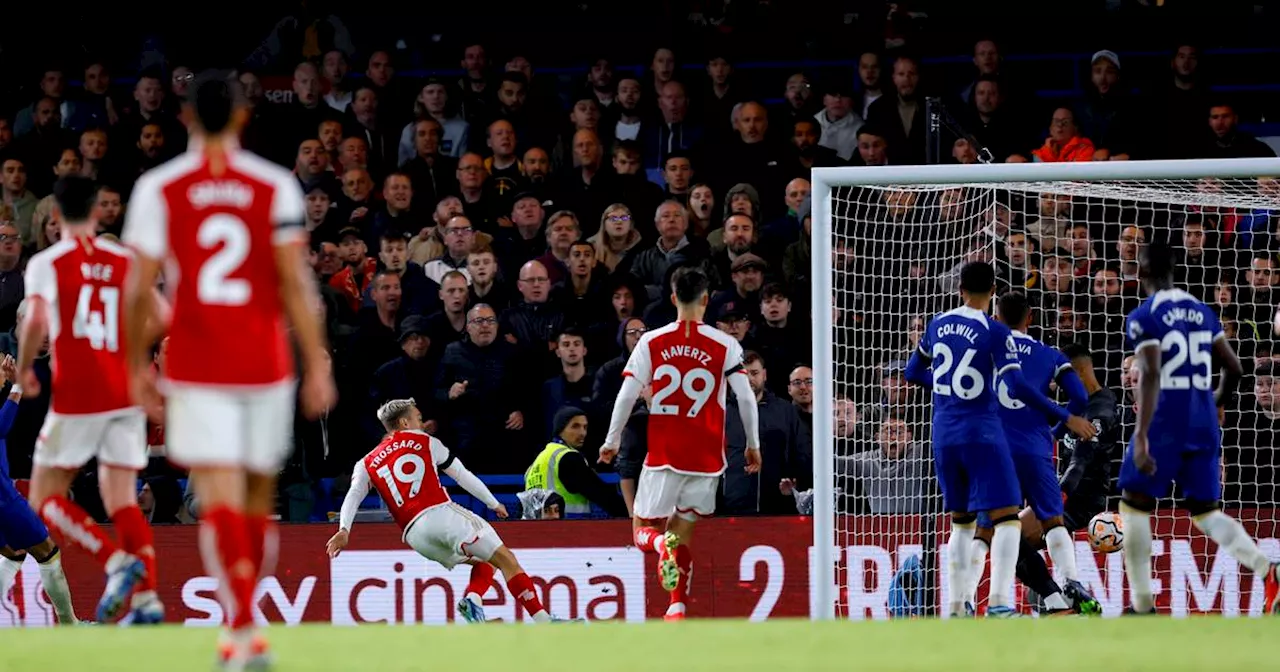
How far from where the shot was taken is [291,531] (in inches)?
505

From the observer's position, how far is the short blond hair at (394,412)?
12.0 meters

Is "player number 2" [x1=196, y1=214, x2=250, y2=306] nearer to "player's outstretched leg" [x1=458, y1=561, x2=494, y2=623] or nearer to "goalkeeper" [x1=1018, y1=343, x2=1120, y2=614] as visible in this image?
"player's outstretched leg" [x1=458, y1=561, x2=494, y2=623]

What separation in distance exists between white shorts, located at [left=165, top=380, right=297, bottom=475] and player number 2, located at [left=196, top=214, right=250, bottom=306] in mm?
293

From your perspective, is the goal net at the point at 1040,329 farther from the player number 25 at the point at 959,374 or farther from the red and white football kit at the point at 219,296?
the red and white football kit at the point at 219,296

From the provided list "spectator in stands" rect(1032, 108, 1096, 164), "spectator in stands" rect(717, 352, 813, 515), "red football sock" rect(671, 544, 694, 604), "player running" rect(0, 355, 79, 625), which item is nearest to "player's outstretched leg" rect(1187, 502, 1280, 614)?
"red football sock" rect(671, 544, 694, 604)

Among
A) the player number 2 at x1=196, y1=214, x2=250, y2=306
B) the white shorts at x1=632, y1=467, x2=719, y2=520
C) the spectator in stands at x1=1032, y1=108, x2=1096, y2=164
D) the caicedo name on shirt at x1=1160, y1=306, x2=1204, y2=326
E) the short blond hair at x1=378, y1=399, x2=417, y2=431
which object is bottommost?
the white shorts at x1=632, y1=467, x2=719, y2=520

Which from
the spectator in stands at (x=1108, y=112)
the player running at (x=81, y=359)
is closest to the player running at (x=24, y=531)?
the player running at (x=81, y=359)

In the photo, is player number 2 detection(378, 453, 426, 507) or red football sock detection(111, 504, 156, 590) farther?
player number 2 detection(378, 453, 426, 507)

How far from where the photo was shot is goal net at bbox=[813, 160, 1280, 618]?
40.3ft

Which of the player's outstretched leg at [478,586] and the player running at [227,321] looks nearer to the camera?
the player running at [227,321]

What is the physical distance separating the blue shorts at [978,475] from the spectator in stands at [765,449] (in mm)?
2003

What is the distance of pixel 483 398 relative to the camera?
13141mm

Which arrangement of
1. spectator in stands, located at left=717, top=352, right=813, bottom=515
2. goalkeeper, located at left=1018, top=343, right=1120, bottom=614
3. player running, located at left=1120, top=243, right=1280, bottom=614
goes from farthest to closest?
1. spectator in stands, located at left=717, top=352, right=813, bottom=515
2. goalkeeper, located at left=1018, top=343, right=1120, bottom=614
3. player running, located at left=1120, top=243, right=1280, bottom=614

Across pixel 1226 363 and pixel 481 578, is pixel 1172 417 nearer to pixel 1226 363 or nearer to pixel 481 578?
pixel 1226 363
